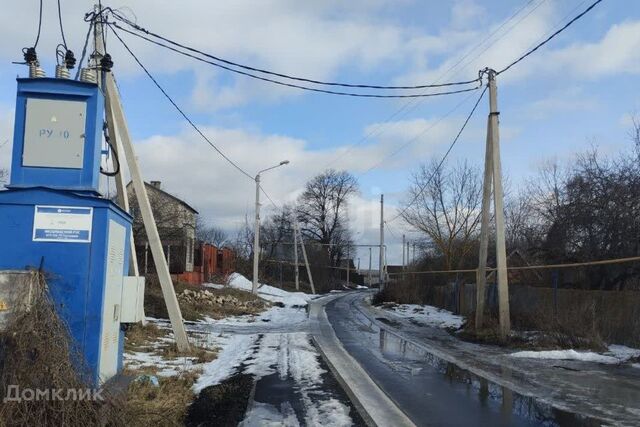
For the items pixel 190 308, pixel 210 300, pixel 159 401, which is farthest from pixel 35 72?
pixel 210 300

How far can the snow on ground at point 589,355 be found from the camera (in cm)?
1260

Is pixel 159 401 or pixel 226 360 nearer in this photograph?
pixel 159 401

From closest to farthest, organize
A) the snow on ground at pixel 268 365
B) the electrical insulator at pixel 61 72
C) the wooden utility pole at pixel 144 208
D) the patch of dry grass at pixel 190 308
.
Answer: the snow on ground at pixel 268 365 → the electrical insulator at pixel 61 72 → the wooden utility pole at pixel 144 208 → the patch of dry grass at pixel 190 308

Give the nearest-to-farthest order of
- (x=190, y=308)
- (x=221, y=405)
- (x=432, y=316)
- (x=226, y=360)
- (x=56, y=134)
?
(x=56, y=134), (x=221, y=405), (x=226, y=360), (x=190, y=308), (x=432, y=316)

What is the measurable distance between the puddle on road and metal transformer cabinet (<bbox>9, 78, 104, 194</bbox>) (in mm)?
5683

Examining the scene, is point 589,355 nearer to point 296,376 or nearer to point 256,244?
point 296,376

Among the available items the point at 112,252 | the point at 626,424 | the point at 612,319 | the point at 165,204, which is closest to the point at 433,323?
the point at 612,319

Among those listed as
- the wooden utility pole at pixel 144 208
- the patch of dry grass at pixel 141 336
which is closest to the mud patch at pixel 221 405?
the wooden utility pole at pixel 144 208

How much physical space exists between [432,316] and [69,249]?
882 inches

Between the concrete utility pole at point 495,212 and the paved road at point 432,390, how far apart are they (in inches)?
152

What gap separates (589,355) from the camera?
1308 cm

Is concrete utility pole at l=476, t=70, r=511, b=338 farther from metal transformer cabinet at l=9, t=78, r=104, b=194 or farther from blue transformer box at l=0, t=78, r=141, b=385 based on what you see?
metal transformer cabinet at l=9, t=78, r=104, b=194

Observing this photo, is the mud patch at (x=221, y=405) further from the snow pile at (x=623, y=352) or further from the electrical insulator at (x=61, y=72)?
the snow pile at (x=623, y=352)

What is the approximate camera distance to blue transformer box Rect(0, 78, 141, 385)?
6043 mm
